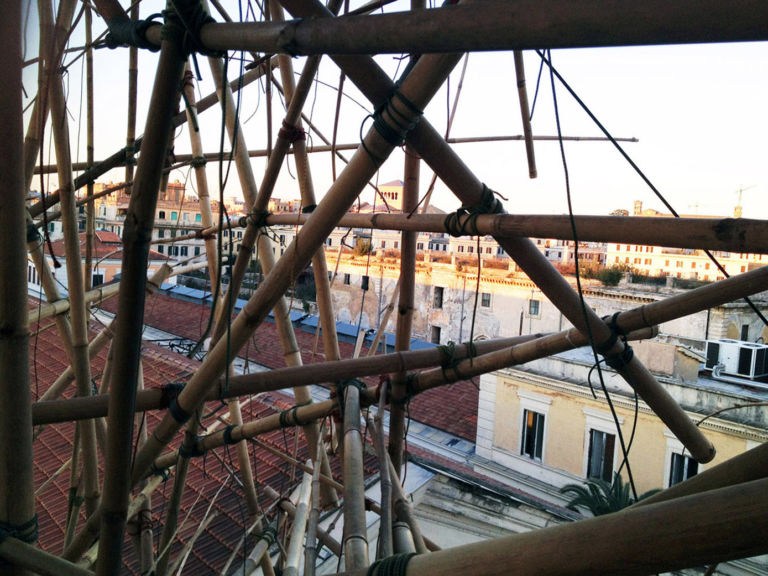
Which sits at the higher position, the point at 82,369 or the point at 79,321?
the point at 79,321

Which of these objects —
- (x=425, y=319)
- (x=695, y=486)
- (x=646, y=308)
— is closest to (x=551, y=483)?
(x=646, y=308)

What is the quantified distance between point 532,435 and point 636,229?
370 inches

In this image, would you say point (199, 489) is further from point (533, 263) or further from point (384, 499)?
point (533, 263)

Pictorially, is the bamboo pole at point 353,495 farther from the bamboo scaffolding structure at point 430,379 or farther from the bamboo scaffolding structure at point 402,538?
the bamboo scaffolding structure at point 430,379

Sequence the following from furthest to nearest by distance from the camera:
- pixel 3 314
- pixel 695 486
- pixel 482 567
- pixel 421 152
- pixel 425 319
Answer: pixel 425 319, pixel 421 152, pixel 3 314, pixel 695 486, pixel 482 567

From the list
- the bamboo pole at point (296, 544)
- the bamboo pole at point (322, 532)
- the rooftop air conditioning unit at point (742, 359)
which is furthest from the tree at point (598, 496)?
the bamboo pole at point (296, 544)

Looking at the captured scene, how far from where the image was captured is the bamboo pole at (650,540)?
2.76ft

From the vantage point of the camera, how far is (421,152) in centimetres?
168

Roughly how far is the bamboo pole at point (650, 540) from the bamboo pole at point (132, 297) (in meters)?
1.00

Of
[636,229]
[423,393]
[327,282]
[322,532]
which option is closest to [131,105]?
[327,282]

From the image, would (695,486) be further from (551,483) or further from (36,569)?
(551,483)

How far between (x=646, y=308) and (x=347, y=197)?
1.26 metres

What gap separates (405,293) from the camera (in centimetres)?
290

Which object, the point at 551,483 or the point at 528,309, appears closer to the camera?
the point at 551,483
